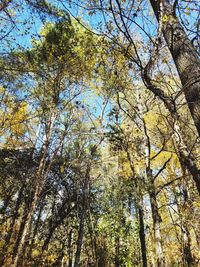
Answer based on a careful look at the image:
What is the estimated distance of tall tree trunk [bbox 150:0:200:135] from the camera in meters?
2.20

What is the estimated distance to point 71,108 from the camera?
9953mm

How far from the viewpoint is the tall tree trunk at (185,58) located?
2.20 m

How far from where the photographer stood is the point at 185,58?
2.43 metres

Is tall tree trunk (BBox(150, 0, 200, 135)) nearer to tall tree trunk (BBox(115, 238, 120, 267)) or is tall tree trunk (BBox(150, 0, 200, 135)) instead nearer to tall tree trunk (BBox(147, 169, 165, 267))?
tall tree trunk (BBox(147, 169, 165, 267))

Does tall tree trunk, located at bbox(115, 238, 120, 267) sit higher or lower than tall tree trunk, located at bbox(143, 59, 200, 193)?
higher

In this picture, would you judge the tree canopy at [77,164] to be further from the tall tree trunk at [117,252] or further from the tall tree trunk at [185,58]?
the tall tree trunk at [185,58]

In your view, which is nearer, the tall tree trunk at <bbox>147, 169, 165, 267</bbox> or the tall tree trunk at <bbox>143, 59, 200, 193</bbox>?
the tall tree trunk at <bbox>143, 59, 200, 193</bbox>

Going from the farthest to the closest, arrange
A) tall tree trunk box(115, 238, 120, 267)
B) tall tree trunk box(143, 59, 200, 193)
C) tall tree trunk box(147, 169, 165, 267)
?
tall tree trunk box(115, 238, 120, 267) → tall tree trunk box(147, 169, 165, 267) → tall tree trunk box(143, 59, 200, 193)

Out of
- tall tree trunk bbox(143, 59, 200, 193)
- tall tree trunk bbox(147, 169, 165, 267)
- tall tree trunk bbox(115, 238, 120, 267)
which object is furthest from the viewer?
tall tree trunk bbox(115, 238, 120, 267)

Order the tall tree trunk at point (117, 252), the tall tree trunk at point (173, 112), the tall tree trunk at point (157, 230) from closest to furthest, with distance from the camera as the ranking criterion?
the tall tree trunk at point (173, 112)
the tall tree trunk at point (157, 230)
the tall tree trunk at point (117, 252)

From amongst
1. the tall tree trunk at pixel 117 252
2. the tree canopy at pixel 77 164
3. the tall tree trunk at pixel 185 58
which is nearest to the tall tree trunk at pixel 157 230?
the tree canopy at pixel 77 164

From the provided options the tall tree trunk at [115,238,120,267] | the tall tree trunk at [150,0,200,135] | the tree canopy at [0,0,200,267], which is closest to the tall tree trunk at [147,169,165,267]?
the tree canopy at [0,0,200,267]

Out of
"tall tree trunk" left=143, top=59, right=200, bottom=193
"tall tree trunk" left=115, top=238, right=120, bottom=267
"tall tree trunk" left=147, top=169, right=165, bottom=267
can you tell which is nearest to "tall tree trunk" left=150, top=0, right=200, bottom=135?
"tall tree trunk" left=143, top=59, right=200, bottom=193

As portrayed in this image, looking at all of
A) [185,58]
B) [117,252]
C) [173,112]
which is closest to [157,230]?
[173,112]
